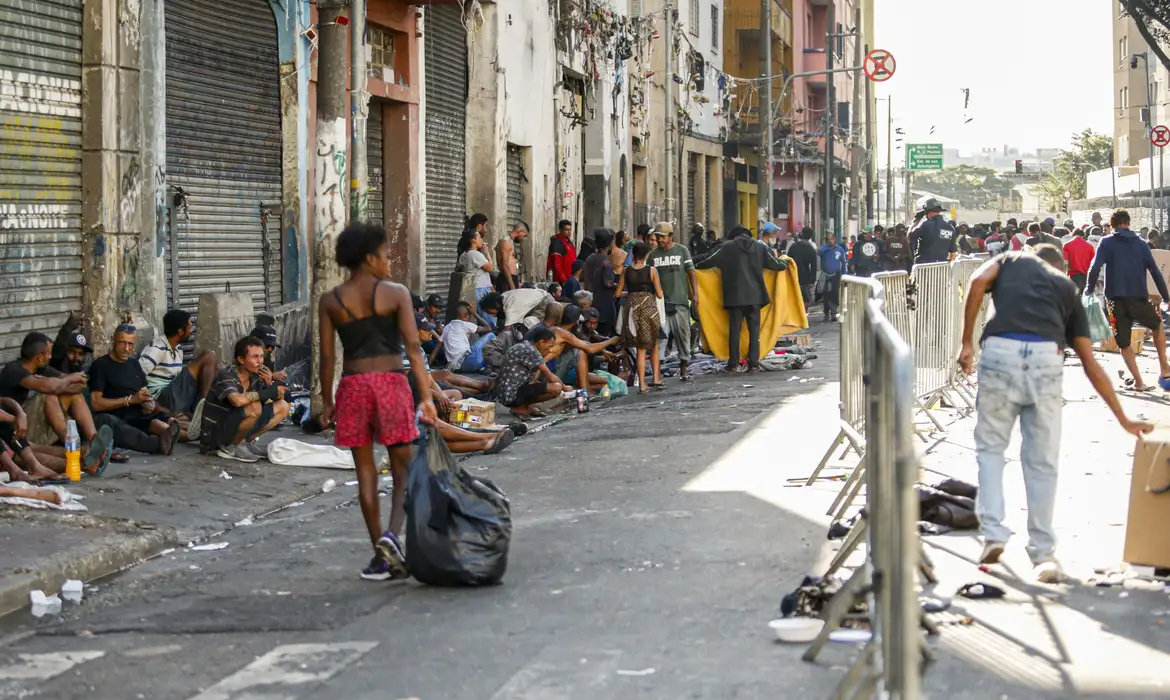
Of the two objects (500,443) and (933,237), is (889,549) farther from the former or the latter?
(933,237)

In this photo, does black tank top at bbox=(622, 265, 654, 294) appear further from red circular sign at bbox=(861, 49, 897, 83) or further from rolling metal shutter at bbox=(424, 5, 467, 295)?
red circular sign at bbox=(861, 49, 897, 83)

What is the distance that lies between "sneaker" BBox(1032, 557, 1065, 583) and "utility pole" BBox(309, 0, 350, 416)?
706cm

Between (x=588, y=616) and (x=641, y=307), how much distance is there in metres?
11.0

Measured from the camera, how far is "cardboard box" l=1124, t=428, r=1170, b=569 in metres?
7.41

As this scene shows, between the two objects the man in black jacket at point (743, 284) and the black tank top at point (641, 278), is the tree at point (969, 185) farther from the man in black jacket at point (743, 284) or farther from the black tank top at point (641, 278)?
the black tank top at point (641, 278)

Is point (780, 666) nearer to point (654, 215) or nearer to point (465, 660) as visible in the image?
point (465, 660)

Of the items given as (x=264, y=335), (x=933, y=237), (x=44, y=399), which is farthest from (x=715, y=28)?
(x=44, y=399)

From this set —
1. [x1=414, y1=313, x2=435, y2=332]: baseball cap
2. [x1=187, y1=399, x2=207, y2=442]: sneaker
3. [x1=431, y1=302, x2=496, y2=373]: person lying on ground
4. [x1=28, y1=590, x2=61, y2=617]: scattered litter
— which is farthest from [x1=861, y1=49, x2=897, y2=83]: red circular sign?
[x1=28, y1=590, x2=61, y2=617]: scattered litter

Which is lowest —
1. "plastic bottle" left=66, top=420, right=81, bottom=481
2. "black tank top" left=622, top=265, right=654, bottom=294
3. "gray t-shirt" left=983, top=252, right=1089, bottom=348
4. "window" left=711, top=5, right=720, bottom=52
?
"plastic bottle" left=66, top=420, right=81, bottom=481

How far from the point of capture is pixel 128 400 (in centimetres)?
1162

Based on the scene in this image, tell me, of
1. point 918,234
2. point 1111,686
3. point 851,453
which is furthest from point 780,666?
point 918,234

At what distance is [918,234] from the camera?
993 inches

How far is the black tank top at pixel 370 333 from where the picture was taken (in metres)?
7.91

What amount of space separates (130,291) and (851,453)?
6.07m
